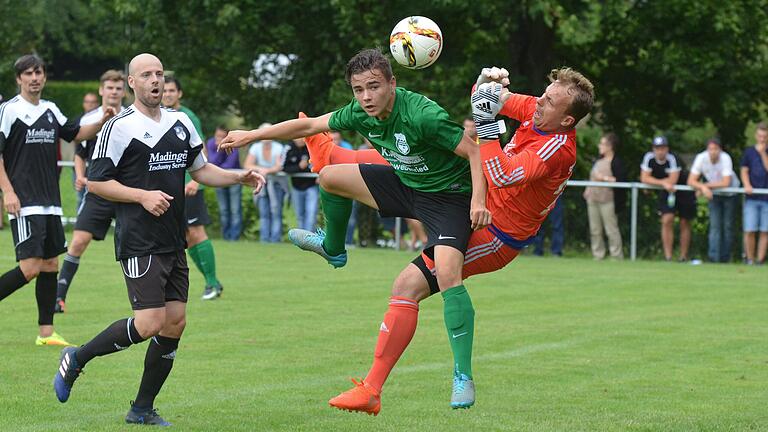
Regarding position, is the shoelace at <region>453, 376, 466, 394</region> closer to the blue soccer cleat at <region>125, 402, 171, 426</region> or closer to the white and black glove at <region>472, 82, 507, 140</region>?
the white and black glove at <region>472, 82, 507, 140</region>

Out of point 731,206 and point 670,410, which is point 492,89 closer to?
point 670,410

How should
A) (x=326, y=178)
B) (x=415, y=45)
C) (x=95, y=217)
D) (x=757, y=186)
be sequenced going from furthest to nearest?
(x=757, y=186) < (x=95, y=217) < (x=326, y=178) < (x=415, y=45)

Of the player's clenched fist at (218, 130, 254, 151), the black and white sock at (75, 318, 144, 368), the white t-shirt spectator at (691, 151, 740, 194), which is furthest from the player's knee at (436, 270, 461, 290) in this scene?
the white t-shirt spectator at (691, 151, 740, 194)

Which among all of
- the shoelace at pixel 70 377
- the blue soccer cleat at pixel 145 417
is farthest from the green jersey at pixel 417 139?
the shoelace at pixel 70 377

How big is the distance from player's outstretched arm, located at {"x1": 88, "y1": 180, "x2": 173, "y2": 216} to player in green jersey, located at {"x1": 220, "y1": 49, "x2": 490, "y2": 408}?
0.49 m

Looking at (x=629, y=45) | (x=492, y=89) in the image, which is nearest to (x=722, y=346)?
(x=492, y=89)

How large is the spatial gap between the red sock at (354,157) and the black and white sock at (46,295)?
3.31 meters

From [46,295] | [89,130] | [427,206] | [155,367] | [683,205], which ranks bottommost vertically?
[155,367]

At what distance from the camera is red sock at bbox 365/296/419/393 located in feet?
24.1

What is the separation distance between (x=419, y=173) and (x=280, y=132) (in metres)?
0.85

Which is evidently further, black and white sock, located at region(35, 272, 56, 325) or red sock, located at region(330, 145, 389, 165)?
black and white sock, located at region(35, 272, 56, 325)

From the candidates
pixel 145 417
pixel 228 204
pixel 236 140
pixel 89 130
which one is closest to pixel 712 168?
pixel 228 204

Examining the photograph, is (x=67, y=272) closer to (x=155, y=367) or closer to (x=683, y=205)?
(x=155, y=367)

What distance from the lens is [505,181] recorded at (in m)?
7.11
